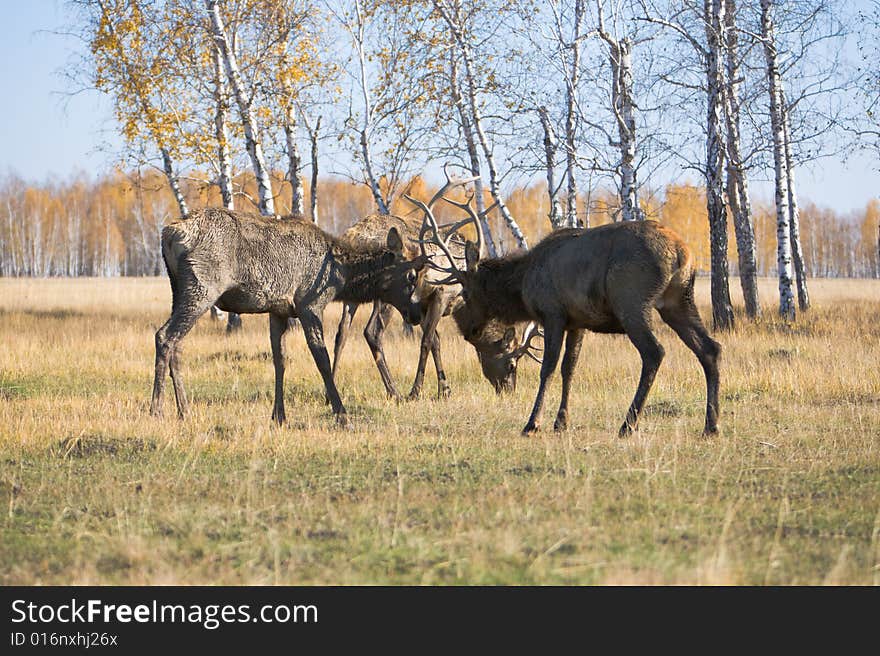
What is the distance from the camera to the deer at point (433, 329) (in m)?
11.3

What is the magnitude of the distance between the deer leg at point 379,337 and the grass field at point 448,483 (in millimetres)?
252

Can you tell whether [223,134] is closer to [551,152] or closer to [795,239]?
[551,152]

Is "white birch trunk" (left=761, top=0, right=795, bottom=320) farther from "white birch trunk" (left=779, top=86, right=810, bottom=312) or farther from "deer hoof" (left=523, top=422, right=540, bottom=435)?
"deer hoof" (left=523, top=422, right=540, bottom=435)

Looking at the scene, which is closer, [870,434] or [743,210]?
[870,434]

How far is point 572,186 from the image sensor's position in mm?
21016

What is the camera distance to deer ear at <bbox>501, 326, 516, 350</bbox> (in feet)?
37.9

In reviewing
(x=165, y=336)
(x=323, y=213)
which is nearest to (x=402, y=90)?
(x=165, y=336)

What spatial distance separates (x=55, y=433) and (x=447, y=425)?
3.42 m

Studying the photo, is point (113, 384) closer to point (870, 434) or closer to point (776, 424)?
point (776, 424)

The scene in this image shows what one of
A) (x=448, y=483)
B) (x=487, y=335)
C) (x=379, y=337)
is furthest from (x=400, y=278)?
(x=448, y=483)

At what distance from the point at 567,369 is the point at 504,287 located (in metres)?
1.29

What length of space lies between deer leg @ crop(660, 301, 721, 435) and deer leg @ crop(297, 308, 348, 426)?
123 inches

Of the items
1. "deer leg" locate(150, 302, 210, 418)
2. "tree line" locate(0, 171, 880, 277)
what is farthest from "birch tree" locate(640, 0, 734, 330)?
"tree line" locate(0, 171, 880, 277)

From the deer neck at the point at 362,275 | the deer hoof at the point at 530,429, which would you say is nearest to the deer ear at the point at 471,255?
the deer neck at the point at 362,275
